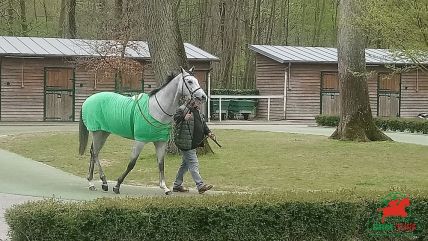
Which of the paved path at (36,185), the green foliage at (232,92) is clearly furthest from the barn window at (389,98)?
the paved path at (36,185)

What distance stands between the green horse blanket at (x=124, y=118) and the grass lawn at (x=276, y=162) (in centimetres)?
161

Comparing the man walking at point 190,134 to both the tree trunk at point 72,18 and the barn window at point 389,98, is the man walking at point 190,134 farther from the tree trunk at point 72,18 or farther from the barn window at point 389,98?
the tree trunk at point 72,18

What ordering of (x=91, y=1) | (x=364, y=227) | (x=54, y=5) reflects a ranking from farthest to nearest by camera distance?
(x=54, y=5) → (x=91, y=1) → (x=364, y=227)

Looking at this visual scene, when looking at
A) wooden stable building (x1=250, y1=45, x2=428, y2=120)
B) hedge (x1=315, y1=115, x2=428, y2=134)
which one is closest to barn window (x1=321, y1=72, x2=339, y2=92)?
wooden stable building (x1=250, y1=45, x2=428, y2=120)

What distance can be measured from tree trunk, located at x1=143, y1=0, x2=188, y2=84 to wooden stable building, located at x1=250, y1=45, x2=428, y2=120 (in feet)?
66.8

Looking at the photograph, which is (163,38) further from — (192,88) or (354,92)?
(354,92)

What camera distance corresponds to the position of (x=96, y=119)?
1252 cm

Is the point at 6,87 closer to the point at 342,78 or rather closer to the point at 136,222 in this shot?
the point at 342,78

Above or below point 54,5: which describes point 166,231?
below

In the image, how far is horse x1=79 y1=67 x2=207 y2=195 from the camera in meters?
11.5

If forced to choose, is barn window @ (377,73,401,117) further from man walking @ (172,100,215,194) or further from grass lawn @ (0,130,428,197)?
man walking @ (172,100,215,194)

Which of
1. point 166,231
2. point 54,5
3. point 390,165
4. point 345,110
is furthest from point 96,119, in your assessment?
point 54,5

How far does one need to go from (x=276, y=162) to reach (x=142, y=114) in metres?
5.82

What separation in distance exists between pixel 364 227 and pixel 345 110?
14123 millimetres
